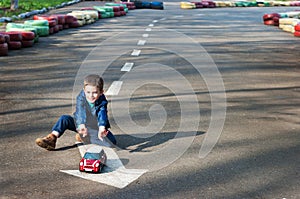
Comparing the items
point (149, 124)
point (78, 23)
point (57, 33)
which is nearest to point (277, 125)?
point (149, 124)

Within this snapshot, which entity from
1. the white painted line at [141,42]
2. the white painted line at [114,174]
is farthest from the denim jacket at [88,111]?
the white painted line at [141,42]

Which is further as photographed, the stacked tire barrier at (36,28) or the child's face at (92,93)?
the stacked tire barrier at (36,28)

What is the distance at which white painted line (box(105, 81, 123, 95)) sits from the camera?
8.52 metres

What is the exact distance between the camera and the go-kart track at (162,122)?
4.72m

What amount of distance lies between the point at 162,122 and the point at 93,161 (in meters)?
1.98

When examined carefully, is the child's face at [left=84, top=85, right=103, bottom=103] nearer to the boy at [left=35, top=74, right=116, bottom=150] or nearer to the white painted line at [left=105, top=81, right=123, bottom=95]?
the boy at [left=35, top=74, right=116, bottom=150]

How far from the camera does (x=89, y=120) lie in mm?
5891

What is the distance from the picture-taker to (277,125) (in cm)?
688

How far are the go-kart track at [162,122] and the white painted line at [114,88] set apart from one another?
0.02m

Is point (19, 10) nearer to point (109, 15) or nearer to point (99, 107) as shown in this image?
point (109, 15)

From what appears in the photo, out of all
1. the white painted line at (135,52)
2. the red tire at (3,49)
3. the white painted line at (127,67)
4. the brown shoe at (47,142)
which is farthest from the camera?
the white painted line at (135,52)

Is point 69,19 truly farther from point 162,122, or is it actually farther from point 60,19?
point 162,122

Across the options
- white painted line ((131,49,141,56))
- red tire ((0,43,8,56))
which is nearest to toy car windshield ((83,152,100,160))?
red tire ((0,43,8,56))

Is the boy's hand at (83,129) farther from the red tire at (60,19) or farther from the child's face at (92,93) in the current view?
the red tire at (60,19)
